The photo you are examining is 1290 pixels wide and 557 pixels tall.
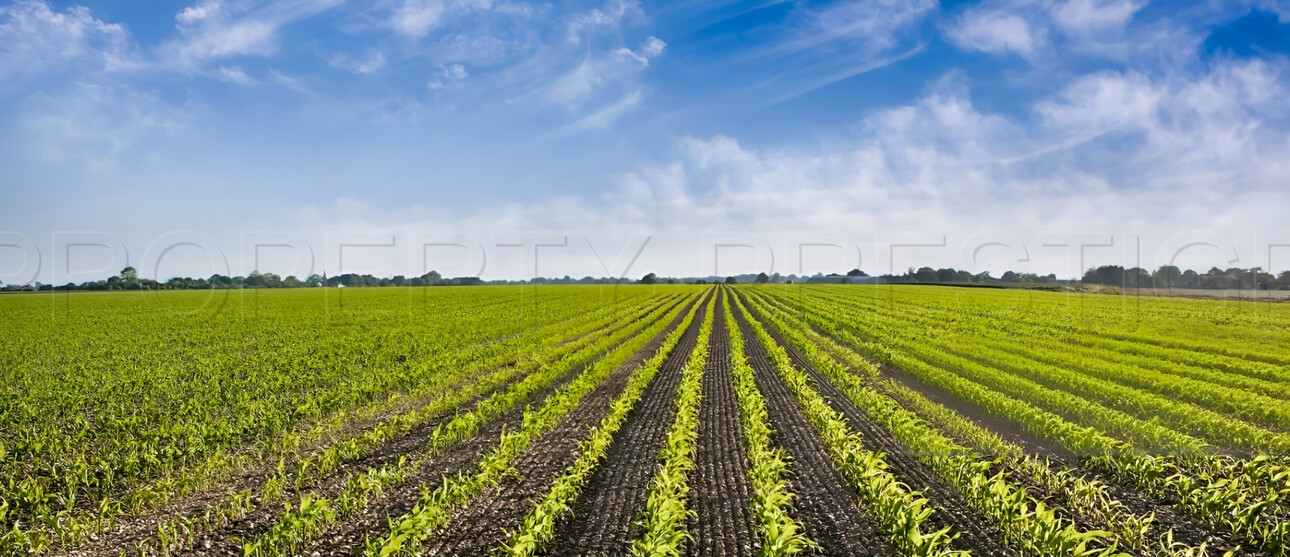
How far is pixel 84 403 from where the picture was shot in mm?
14000

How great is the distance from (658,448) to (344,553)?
539cm

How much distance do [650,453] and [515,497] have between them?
110 inches

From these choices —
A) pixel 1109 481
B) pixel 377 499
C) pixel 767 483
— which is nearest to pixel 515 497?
pixel 377 499

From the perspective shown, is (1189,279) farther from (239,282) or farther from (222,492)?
(239,282)

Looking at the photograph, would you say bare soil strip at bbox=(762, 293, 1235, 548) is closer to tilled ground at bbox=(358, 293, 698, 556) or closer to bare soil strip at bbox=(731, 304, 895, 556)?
bare soil strip at bbox=(731, 304, 895, 556)

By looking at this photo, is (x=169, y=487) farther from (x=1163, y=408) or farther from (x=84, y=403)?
(x=1163, y=408)

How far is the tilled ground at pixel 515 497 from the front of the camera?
7031 mm

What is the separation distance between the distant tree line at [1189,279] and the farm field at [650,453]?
6724 cm

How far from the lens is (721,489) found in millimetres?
8570

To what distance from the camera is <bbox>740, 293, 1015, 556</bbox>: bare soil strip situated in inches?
276

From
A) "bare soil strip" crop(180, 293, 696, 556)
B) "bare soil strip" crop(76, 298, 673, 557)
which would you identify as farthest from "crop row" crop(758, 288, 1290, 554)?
"bare soil strip" crop(76, 298, 673, 557)

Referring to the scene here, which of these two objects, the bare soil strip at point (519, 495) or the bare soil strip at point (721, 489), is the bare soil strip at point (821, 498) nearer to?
the bare soil strip at point (721, 489)

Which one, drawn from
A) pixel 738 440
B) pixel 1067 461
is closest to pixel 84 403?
pixel 738 440

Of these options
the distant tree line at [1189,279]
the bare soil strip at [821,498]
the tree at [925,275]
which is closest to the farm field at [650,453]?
the bare soil strip at [821,498]
